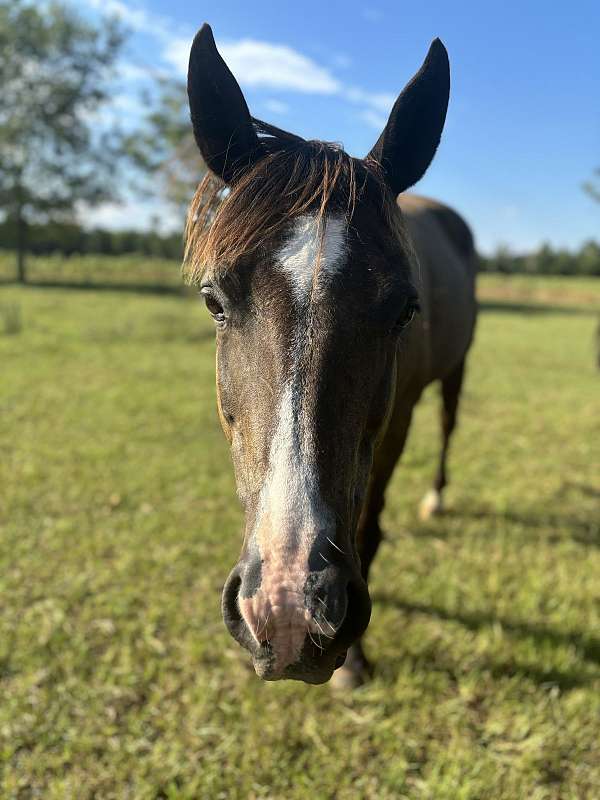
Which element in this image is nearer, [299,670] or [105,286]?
[299,670]

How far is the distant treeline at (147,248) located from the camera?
1130 inches

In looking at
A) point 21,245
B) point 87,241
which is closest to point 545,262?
point 87,241

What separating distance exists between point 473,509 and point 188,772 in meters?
3.12

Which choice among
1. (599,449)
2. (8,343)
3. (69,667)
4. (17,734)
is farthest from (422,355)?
(8,343)

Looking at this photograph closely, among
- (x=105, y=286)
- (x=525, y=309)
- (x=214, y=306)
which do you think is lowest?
(x=214, y=306)

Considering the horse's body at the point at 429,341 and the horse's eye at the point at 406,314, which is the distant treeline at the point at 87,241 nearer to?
the horse's body at the point at 429,341

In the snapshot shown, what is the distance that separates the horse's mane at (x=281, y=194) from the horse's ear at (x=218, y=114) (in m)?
0.06

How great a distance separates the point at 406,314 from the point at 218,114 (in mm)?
931

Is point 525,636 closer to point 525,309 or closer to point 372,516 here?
point 372,516

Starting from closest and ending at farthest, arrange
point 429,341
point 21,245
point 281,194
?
point 281,194 → point 429,341 → point 21,245

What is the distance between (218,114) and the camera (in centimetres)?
180

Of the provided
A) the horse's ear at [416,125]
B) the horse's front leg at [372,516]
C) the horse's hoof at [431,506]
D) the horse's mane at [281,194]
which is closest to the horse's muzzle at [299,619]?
the horse's mane at [281,194]

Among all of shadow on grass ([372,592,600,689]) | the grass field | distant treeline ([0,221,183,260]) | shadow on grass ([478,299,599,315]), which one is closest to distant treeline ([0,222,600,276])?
distant treeline ([0,221,183,260])

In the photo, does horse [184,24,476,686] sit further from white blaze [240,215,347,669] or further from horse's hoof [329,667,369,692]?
horse's hoof [329,667,369,692]
